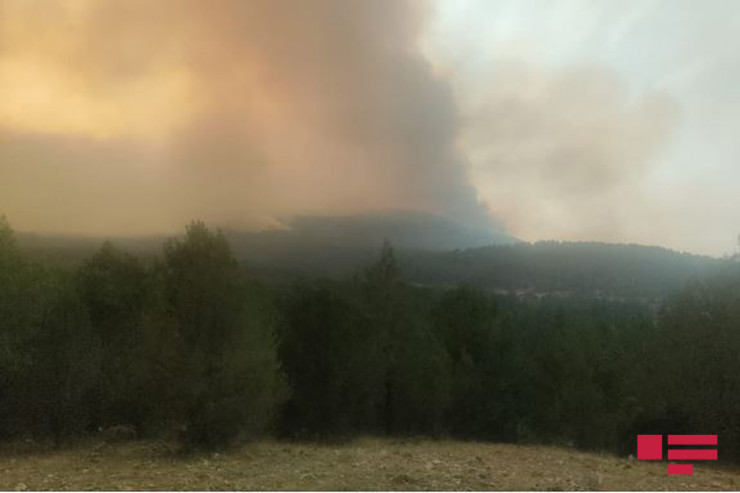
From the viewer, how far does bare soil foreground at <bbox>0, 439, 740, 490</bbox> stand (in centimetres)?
957

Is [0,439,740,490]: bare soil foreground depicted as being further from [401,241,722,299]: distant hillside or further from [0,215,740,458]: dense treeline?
[401,241,722,299]: distant hillside

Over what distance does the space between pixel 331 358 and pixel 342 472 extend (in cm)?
1113

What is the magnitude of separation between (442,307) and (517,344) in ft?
12.5

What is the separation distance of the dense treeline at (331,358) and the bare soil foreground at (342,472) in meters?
2.23

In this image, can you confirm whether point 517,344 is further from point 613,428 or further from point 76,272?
point 76,272

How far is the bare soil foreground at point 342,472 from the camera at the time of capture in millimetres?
9570

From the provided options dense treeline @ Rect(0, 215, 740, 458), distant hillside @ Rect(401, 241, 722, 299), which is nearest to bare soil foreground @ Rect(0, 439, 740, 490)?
dense treeline @ Rect(0, 215, 740, 458)

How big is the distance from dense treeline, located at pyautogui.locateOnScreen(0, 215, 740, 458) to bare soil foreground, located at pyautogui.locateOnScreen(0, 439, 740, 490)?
7.30 feet

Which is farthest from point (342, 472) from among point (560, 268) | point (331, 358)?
point (560, 268)

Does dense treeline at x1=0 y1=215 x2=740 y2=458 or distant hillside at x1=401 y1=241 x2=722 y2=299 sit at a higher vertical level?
distant hillside at x1=401 y1=241 x2=722 y2=299

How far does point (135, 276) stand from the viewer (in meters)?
22.2

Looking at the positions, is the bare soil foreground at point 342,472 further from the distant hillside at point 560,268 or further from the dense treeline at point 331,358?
the distant hillside at point 560,268

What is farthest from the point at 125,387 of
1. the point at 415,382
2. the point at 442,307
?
the point at 442,307

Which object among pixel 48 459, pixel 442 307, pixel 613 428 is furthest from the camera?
pixel 442 307
